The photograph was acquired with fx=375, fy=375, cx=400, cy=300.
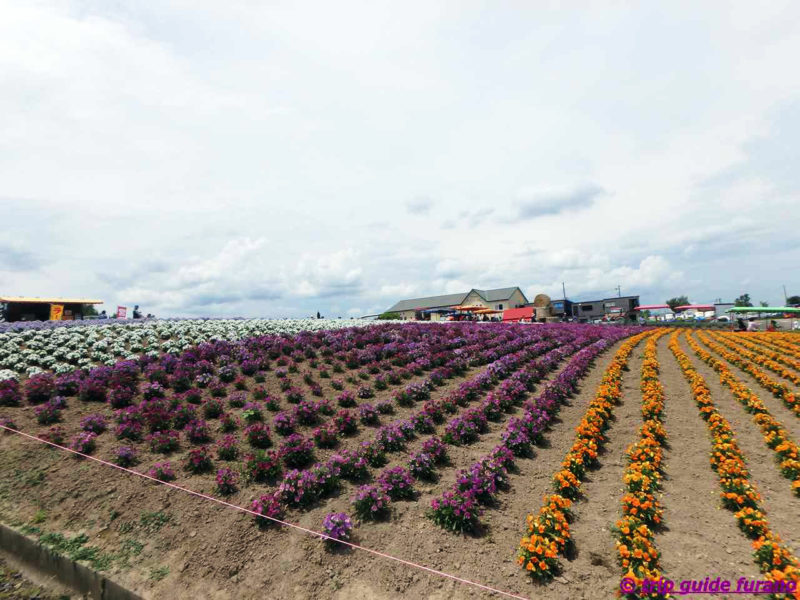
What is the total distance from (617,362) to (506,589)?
13938 millimetres

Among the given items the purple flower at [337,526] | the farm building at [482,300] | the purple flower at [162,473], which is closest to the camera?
the purple flower at [337,526]

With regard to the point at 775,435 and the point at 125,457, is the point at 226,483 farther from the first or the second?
the point at 775,435

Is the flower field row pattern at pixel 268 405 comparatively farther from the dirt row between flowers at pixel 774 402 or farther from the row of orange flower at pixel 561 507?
the dirt row between flowers at pixel 774 402

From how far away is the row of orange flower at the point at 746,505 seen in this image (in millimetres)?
4602

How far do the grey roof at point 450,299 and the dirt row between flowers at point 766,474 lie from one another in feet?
272

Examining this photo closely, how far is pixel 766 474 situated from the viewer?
740 cm

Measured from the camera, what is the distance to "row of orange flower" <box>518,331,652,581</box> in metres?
4.88

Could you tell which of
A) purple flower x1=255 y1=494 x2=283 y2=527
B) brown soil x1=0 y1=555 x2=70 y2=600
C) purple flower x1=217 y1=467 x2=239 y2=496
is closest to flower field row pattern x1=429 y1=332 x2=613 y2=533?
purple flower x1=255 y1=494 x2=283 y2=527

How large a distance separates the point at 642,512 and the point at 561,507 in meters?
1.26

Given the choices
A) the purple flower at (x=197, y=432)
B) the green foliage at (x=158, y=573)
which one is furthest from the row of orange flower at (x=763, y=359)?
the green foliage at (x=158, y=573)

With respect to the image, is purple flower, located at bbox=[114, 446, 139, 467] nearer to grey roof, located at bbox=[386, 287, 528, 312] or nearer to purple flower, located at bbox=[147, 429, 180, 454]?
purple flower, located at bbox=[147, 429, 180, 454]

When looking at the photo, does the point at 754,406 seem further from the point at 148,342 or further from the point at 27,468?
the point at 148,342

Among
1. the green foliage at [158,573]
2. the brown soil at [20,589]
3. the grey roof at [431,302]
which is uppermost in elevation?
the grey roof at [431,302]

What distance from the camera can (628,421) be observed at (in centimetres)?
1026
